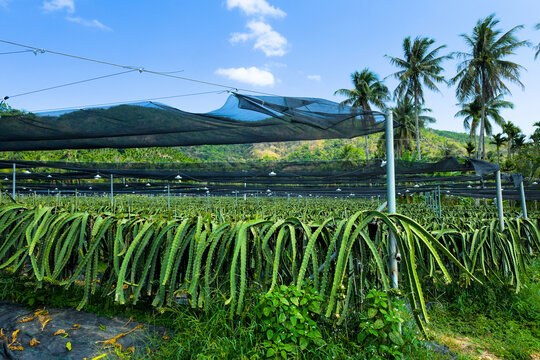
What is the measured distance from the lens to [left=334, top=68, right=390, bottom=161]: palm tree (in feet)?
95.3

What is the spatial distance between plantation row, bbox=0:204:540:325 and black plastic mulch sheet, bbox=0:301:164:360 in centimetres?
16

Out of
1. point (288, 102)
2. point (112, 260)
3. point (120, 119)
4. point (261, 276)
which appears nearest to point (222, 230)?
point (261, 276)

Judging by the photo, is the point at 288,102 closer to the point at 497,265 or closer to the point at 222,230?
the point at 222,230

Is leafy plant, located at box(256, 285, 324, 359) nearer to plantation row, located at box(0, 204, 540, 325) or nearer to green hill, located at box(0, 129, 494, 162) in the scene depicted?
plantation row, located at box(0, 204, 540, 325)

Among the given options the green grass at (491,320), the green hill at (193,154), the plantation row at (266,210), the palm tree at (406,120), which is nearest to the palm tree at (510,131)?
the green hill at (193,154)

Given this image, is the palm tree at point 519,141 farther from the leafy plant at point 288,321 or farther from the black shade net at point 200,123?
the leafy plant at point 288,321

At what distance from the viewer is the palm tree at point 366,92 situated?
29047 mm

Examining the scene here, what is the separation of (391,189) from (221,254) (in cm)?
128

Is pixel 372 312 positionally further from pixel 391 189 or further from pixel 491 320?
pixel 491 320

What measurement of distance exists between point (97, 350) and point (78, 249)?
0.82 meters

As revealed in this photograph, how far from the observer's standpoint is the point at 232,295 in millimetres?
1875

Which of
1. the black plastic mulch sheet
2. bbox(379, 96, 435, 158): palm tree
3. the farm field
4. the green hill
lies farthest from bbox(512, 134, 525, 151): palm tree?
the black plastic mulch sheet

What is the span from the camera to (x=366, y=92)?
2900cm

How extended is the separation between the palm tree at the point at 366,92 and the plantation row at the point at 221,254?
93.6ft
